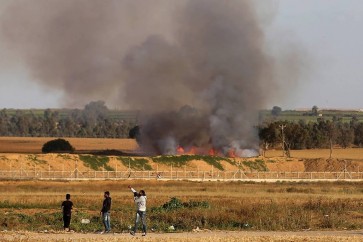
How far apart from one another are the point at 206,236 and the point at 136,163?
236 ft

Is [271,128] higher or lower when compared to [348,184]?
higher

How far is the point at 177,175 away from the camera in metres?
100

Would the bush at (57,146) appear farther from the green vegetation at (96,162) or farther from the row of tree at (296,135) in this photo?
the green vegetation at (96,162)

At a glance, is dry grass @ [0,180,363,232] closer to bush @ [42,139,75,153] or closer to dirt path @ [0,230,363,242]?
dirt path @ [0,230,363,242]

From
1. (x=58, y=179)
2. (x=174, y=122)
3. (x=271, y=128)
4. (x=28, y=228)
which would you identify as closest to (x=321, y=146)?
(x=271, y=128)

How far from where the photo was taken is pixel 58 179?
88375 mm

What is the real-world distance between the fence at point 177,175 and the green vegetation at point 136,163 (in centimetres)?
527

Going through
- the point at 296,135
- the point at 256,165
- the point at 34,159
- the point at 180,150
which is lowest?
the point at 256,165

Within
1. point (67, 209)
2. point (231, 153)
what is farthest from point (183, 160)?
point (67, 209)

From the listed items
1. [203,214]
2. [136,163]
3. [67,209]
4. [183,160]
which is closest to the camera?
[67,209]

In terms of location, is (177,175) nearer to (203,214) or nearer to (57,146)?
(57,146)

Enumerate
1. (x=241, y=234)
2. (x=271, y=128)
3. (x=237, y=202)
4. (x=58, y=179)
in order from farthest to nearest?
(x=271, y=128)
(x=58, y=179)
(x=237, y=202)
(x=241, y=234)

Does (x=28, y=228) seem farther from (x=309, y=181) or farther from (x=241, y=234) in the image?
(x=309, y=181)

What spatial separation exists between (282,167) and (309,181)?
2388 centimetres
